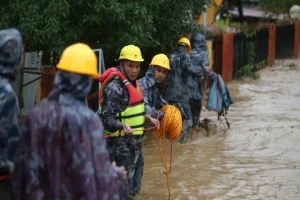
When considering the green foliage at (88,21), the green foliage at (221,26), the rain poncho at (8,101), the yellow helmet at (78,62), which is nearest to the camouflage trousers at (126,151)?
the rain poncho at (8,101)

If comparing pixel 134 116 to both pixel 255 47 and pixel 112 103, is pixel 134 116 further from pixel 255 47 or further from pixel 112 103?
pixel 255 47

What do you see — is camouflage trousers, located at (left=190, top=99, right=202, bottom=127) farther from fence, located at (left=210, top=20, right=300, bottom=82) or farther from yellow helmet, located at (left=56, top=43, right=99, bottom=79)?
yellow helmet, located at (left=56, top=43, right=99, bottom=79)

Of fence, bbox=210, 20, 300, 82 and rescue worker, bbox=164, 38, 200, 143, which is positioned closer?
rescue worker, bbox=164, 38, 200, 143

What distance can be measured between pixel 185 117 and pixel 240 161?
1.39 m

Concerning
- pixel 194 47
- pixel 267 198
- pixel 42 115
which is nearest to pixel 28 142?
pixel 42 115

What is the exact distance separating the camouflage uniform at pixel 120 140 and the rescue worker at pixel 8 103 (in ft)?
5.78

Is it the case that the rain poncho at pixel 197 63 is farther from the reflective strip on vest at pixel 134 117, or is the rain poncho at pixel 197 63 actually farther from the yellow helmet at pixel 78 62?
the yellow helmet at pixel 78 62

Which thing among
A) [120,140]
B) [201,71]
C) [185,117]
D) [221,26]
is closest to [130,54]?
[120,140]

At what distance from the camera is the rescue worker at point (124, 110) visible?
232 inches

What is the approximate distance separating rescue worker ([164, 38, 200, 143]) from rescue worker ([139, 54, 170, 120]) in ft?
6.68

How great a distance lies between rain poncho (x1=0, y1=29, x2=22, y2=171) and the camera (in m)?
4.02

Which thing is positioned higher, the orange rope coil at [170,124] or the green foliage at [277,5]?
the green foliage at [277,5]

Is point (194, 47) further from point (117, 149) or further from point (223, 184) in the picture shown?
point (117, 149)

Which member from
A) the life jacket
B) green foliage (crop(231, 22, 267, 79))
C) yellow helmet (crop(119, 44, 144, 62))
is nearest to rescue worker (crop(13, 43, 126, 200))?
the life jacket
